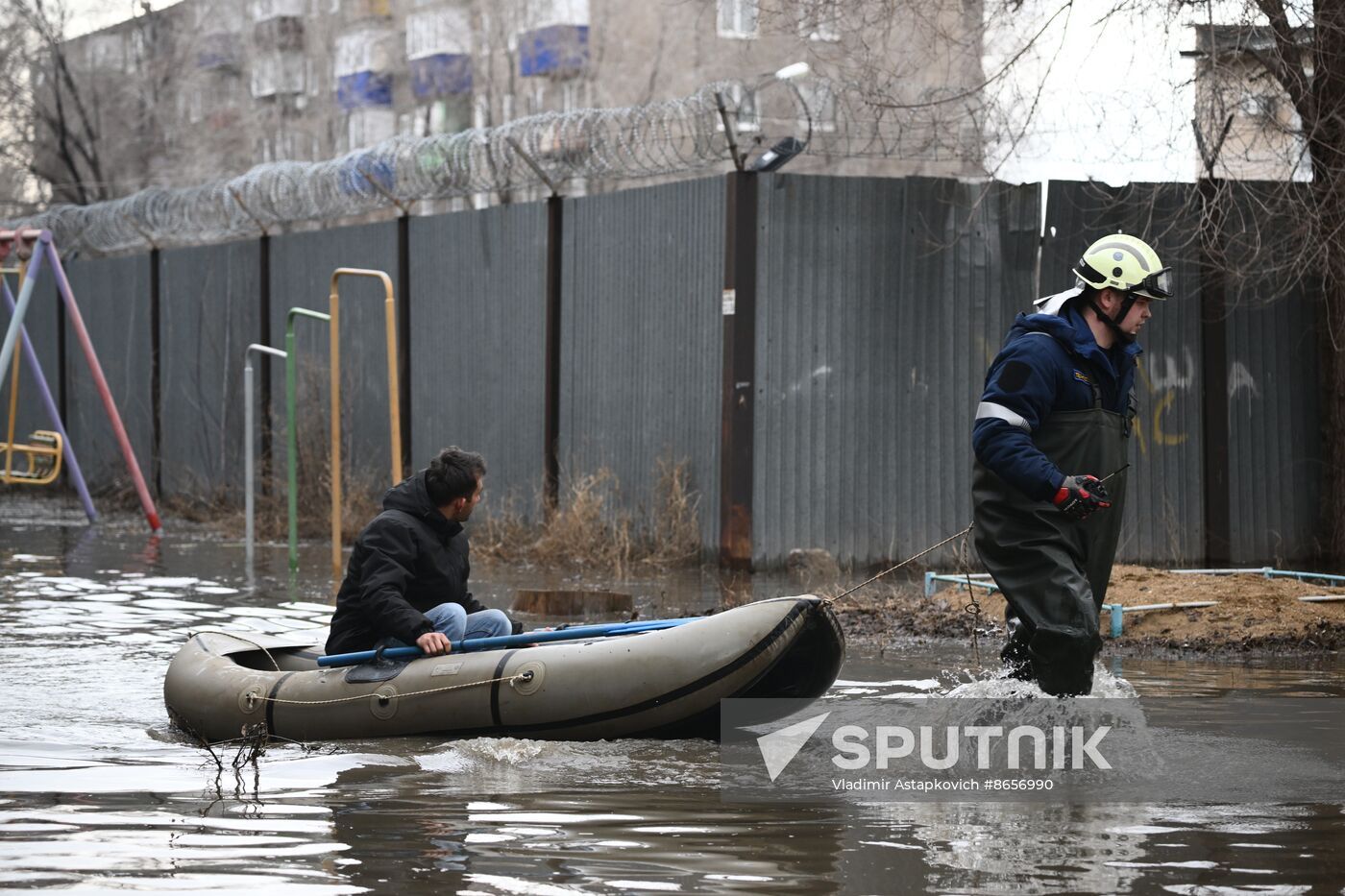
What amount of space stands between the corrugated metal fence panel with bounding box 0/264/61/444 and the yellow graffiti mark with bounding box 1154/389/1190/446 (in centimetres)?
1439

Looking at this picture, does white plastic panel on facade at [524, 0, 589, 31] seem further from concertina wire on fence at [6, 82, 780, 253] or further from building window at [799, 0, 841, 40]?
building window at [799, 0, 841, 40]

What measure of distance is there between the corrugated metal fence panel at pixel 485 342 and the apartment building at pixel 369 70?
849 centimetres

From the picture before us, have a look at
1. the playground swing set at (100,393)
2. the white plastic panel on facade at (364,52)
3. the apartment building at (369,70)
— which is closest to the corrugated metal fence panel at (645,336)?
the playground swing set at (100,393)

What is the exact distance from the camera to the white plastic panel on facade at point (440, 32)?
4728cm

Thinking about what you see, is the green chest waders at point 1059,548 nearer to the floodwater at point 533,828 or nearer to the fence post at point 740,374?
the floodwater at point 533,828

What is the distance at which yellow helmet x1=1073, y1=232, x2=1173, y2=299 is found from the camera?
6.79 m

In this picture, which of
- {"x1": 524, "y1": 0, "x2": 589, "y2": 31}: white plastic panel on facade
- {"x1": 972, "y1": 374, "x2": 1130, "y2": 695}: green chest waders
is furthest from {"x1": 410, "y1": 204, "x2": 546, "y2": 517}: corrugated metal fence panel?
{"x1": 524, "y1": 0, "x2": 589, "y2": 31}: white plastic panel on facade

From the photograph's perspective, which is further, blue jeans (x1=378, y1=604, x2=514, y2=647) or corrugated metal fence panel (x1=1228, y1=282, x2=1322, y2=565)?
corrugated metal fence panel (x1=1228, y1=282, x2=1322, y2=565)

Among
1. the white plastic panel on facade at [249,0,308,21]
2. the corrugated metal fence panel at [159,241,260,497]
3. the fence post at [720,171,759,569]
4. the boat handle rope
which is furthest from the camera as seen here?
the white plastic panel on facade at [249,0,308,21]

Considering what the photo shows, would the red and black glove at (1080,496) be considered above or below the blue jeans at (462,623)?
above

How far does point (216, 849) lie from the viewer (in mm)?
5426

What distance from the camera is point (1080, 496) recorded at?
21.3 feet

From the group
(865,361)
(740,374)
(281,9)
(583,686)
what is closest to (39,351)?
(740,374)

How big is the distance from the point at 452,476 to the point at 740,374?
5.70 meters
